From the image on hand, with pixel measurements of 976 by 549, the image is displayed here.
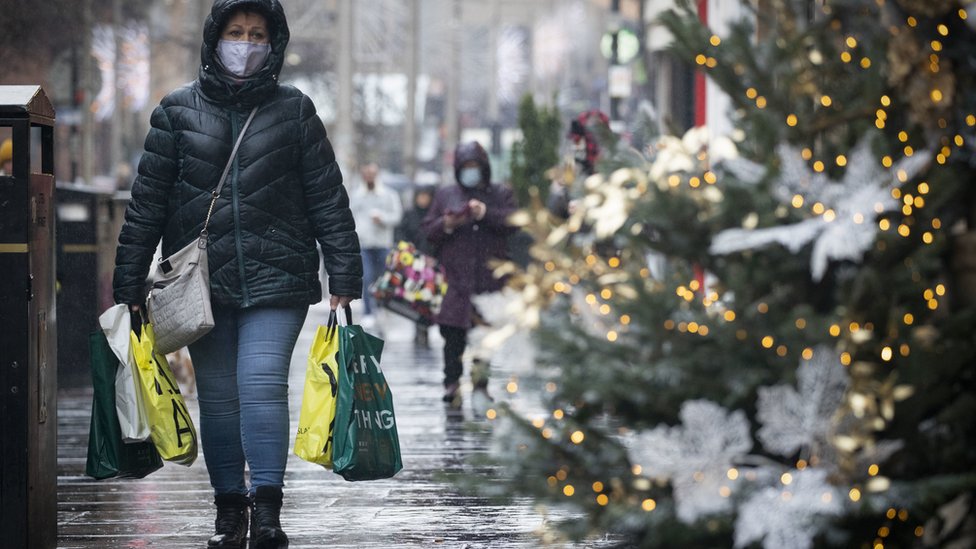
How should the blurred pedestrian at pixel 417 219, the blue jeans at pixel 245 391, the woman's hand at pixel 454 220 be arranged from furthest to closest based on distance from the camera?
the blurred pedestrian at pixel 417 219 → the woman's hand at pixel 454 220 → the blue jeans at pixel 245 391

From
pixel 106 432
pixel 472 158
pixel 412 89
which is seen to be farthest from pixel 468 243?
pixel 412 89

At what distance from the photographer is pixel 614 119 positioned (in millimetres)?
22016

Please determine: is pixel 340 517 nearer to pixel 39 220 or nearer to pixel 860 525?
pixel 39 220

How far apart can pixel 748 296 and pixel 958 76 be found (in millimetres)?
727

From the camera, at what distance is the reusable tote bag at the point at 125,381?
20.3 ft

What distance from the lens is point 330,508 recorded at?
7.30 meters

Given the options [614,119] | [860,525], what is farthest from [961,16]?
[614,119]

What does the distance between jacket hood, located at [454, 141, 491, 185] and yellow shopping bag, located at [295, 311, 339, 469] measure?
16.8 ft

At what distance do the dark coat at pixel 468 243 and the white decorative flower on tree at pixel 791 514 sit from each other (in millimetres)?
7752

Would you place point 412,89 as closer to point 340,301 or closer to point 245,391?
point 340,301

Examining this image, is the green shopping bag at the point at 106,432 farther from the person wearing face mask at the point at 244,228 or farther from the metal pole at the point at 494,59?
the metal pole at the point at 494,59

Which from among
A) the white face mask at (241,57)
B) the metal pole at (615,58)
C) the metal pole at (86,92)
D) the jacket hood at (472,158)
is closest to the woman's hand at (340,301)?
the white face mask at (241,57)

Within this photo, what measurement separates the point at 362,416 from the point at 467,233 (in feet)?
17.0

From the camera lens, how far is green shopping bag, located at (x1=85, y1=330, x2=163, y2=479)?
20.2 ft
